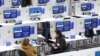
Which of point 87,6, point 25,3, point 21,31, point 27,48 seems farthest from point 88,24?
point 25,3

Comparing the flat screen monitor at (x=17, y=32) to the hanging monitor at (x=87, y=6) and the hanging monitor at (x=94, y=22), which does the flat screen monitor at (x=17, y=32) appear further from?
the hanging monitor at (x=87, y=6)

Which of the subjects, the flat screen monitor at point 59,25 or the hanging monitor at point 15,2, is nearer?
the flat screen monitor at point 59,25

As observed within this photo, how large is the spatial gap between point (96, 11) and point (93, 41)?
1.55 m

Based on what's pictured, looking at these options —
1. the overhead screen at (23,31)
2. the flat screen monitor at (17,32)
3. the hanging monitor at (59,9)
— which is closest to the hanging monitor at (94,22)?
the hanging monitor at (59,9)

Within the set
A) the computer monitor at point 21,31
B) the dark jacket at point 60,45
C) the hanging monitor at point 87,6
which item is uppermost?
the hanging monitor at point 87,6

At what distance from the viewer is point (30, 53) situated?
8.77 m

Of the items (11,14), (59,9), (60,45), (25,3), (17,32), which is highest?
(25,3)

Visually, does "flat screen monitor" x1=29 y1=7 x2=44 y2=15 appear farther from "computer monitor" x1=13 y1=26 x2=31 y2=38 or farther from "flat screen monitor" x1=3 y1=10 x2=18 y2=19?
"computer monitor" x1=13 y1=26 x2=31 y2=38

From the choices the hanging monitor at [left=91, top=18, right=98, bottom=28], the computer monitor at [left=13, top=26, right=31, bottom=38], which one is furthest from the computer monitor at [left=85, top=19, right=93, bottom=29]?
the computer monitor at [left=13, top=26, right=31, bottom=38]

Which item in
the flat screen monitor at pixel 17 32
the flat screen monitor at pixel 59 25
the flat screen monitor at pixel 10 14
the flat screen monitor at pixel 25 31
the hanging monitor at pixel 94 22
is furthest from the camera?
the flat screen monitor at pixel 10 14

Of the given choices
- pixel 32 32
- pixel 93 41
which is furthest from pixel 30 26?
pixel 93 41

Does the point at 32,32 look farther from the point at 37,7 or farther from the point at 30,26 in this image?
the point at 37,7

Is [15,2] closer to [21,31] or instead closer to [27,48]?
[21,31]

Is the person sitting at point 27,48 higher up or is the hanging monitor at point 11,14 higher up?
the hanging monitor at point 11,14
